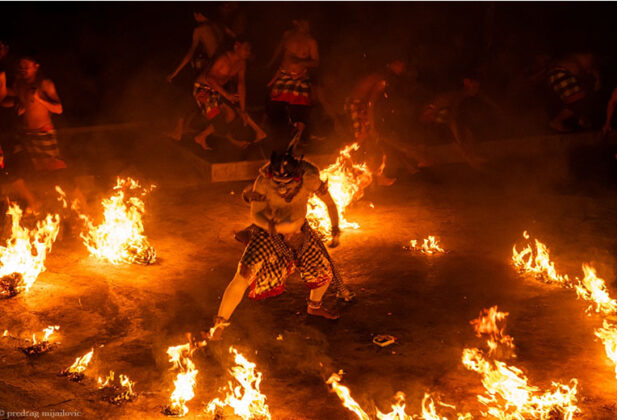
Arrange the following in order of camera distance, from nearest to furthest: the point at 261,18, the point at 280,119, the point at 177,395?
the point at 177,395
the point at 280,119
the point at 261,18

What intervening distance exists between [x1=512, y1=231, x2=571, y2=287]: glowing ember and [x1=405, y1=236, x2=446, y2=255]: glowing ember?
84cm

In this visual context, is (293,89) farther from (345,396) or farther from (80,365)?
(345,396)

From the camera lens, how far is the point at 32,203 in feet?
28.4

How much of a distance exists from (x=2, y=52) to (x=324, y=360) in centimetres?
570

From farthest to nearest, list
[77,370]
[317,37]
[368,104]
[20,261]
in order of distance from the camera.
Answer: [317,37] → [368,104] → [20,261] → [77,370]

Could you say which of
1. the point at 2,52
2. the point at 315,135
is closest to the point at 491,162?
the point at 315,135

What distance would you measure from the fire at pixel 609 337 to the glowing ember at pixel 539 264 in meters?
0.90

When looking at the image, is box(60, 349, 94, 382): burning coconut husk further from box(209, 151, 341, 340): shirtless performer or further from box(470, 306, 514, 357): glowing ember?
box(470, 306, 514, 357): glowing ember

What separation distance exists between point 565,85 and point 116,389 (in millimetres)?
9410

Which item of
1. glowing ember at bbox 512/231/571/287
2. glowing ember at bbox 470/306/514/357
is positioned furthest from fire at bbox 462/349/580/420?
glowing ember at bbox 512/231/571/287

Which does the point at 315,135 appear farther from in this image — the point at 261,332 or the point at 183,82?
the point at 261,332

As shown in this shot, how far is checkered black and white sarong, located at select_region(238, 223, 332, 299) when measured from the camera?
584cm

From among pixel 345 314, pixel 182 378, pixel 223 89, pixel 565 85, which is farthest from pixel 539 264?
pixel 223 89

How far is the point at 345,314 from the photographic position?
6605 millimetres
